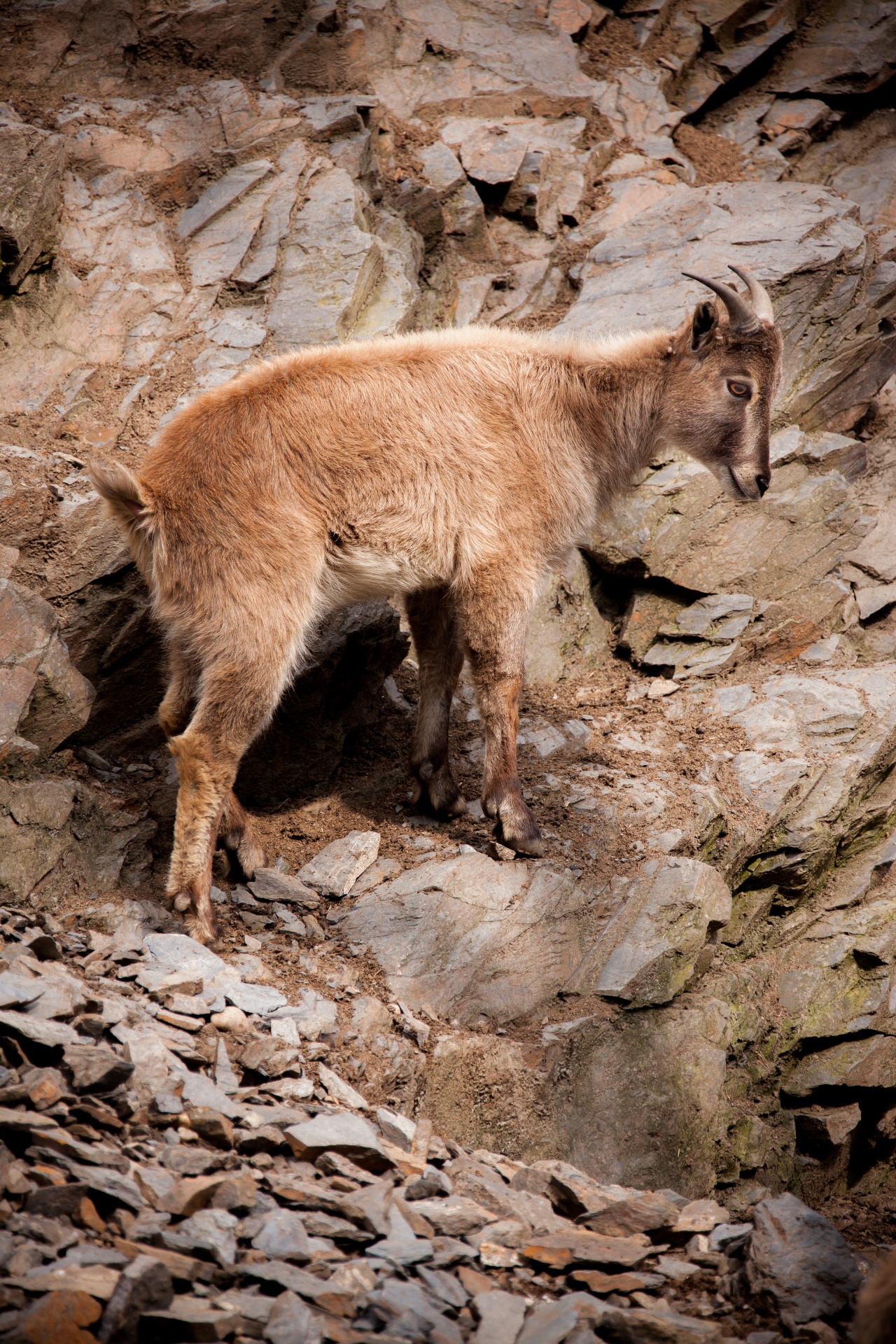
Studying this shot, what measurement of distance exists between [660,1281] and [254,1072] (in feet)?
5.52

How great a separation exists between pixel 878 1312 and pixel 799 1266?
0.78 metres

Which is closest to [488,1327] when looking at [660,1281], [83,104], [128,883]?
[660,1281]

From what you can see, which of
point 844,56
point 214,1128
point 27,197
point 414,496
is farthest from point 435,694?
point 844,56

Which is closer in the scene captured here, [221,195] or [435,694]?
[435,694]

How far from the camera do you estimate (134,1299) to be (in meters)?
2.45

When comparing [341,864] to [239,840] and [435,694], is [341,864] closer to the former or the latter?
[239,840]

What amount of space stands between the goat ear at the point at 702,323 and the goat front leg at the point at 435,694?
209cm

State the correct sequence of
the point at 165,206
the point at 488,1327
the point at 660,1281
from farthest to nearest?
the point at 165,206, the point at 660,1281, the point at 488,1327

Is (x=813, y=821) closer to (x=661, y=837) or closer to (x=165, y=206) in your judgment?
(x=661, y=837)

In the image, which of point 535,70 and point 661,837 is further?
point 535,70

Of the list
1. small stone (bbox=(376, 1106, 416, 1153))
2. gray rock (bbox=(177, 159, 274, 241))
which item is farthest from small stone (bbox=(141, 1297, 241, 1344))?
gray rock (bbox=(177, 159, 274, 241))

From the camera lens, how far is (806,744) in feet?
21.1

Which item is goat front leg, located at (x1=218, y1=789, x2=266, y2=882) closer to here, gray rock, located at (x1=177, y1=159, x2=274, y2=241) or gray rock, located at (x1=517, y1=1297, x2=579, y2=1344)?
gray rock, located at (x1=517, y1=1297, x2=579, y2=1344)

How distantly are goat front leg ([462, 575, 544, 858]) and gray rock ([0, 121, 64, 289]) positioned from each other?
3.79 m
